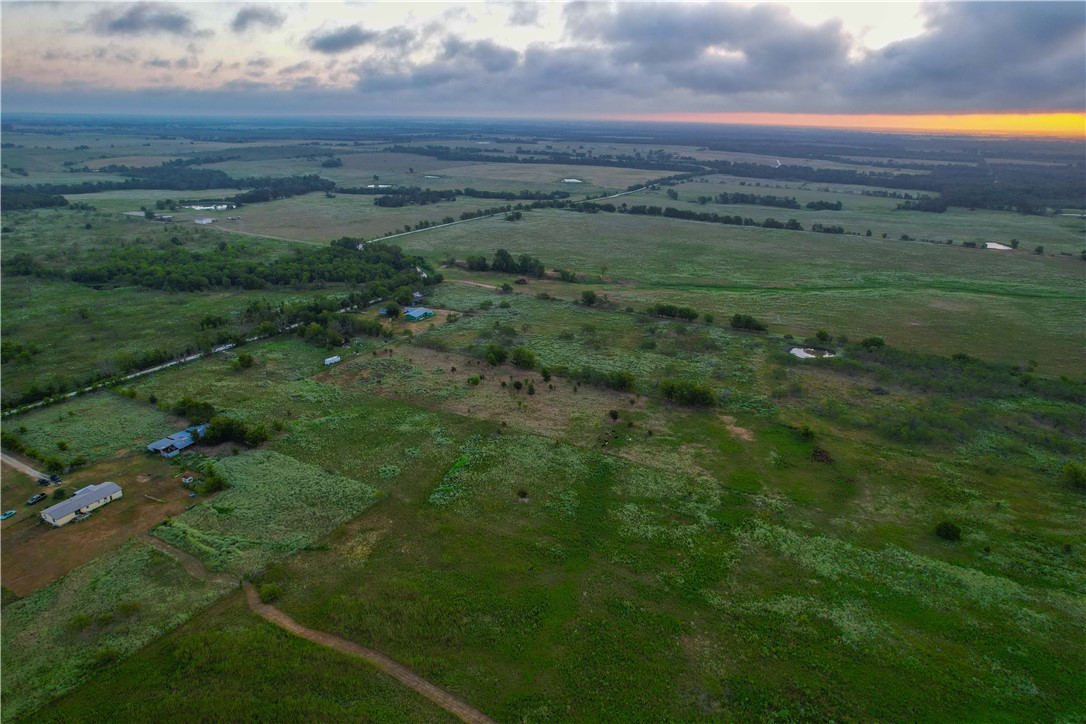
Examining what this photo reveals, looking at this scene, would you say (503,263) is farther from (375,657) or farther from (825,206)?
(825,206)

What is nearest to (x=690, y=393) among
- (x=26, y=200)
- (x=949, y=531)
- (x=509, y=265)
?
(x=949, y=531)

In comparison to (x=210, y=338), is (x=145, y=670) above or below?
below

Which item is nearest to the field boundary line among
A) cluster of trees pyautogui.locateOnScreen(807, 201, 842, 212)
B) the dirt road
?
the dirt road

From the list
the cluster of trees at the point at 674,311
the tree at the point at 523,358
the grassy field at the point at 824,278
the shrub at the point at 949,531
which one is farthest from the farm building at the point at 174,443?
the grassy field at the point at 824,278

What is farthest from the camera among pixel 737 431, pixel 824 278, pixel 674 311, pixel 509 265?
pixel 509 265

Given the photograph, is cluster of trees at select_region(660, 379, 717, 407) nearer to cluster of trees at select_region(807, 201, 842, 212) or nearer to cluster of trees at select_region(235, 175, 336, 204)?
cluster of trees at select_region(807, 201, 842, 212)

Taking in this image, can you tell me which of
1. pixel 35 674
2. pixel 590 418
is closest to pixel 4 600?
pixel 35 674

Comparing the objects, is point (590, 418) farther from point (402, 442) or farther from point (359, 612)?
point (359, 612)
